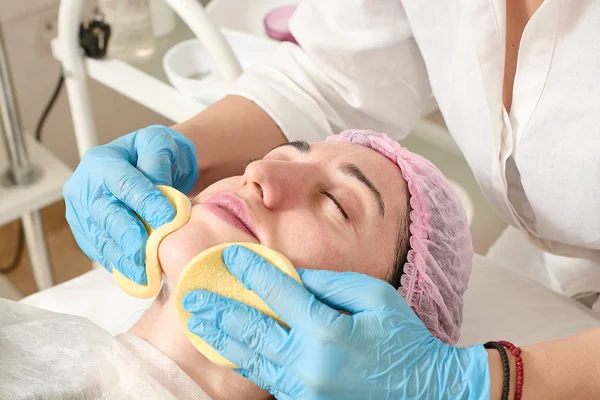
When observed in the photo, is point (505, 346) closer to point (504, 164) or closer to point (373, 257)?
point (373, 257)

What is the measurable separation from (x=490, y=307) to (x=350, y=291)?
0.61 m

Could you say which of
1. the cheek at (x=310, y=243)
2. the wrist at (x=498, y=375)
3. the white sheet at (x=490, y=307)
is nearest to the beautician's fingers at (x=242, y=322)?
the cheek at (x=310, y=243)

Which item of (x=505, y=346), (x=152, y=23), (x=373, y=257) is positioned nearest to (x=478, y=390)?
(x=505, y=346)

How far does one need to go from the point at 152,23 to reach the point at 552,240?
133cm

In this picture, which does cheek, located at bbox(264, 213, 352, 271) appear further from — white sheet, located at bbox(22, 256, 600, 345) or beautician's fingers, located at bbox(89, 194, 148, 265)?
white sheet, located at bbox(22, 256, 600, 345)

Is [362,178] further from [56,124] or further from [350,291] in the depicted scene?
[56,124]

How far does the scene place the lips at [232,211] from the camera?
3.12 ft

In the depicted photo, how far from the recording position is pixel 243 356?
0.84 m

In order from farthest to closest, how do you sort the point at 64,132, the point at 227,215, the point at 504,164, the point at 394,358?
the point at 64,132 < the point at 504,164 < the point at 227,215 < the point at 394,358

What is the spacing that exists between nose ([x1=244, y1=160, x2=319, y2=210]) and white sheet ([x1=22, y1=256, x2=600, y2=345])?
432mm

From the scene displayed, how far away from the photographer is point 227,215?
3.13ft

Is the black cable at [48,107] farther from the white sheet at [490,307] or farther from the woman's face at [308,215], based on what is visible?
the woman's face at [308,215]

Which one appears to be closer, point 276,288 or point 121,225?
point 276,288

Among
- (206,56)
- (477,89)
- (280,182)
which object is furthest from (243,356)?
(206,56)
